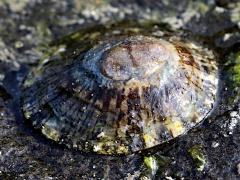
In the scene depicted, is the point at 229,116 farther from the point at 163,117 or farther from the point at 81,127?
the point at 81,127

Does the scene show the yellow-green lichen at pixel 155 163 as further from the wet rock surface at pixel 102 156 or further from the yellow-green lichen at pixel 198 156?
the yellow-green lichen at pixel 198 156

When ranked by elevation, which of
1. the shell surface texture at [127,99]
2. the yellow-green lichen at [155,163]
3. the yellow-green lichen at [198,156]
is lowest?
the yellow-green lichen at [155,163]

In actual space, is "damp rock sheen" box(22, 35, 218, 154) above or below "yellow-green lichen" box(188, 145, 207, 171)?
above

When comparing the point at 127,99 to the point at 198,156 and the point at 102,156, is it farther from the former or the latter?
the point at 198,156

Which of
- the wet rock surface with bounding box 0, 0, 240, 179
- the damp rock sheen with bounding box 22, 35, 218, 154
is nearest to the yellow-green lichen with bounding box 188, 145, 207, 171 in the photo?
the wet rock surface with bounding box 0, 0, 240, 179

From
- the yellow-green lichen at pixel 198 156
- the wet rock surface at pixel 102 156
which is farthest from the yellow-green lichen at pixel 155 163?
the yellow-green lichen at pixel 198 156

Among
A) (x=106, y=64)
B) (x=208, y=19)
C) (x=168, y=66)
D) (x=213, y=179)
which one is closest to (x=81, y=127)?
(x=106, y=64)

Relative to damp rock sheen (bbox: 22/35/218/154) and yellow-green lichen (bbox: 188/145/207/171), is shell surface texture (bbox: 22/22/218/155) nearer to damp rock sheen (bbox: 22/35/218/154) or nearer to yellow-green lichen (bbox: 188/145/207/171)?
damp rock sheen (bbox: 22/35/218/154)
